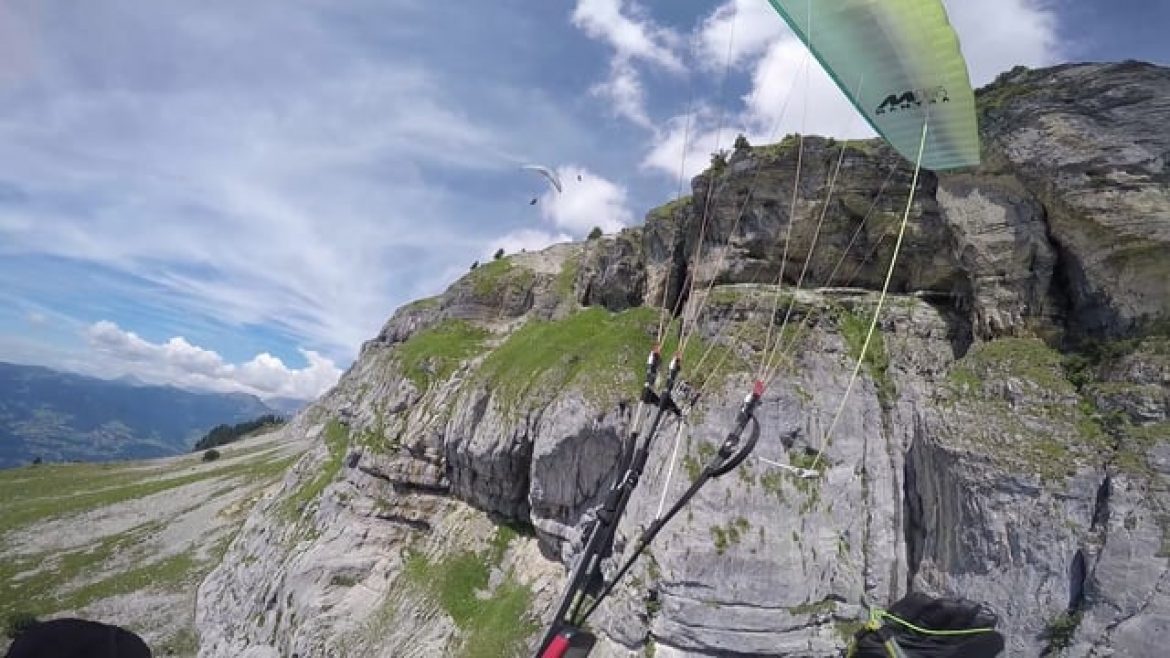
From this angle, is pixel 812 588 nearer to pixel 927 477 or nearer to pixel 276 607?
pixel 927 477

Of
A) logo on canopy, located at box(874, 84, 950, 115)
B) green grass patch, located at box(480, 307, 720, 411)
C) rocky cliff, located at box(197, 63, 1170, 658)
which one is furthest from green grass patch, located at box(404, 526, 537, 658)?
logo on canopy, located at box(874, 84, 950, 115)

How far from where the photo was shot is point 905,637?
25.0 feet

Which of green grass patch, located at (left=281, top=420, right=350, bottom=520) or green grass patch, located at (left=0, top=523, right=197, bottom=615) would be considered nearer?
green grass patch, located at (left=281, top=420, right=350, bottom=520)

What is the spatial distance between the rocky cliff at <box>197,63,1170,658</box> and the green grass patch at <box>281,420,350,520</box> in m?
4.94

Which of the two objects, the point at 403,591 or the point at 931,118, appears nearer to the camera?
the point at 931,118

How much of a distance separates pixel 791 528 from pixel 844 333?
9.05m

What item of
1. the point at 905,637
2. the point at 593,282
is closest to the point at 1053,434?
the point at 905,637

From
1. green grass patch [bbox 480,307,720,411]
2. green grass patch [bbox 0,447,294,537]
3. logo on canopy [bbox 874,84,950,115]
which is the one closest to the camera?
logo on canopy [bbox 874,84,950,115]

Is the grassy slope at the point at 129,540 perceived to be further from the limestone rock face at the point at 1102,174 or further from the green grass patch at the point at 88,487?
the limestone rock face at the point at 1102,174

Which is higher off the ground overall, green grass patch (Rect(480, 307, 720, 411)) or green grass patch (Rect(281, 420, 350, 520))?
green grass patch (Rect(480, 307, 720, 411))

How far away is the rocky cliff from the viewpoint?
2002 cm

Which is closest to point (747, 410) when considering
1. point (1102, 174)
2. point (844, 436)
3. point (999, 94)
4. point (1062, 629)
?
point (1062, 629)

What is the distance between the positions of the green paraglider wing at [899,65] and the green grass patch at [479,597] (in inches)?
981

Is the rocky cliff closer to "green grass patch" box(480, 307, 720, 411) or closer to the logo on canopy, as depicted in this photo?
"green grass patch" box(480, 307, 720, 411)
